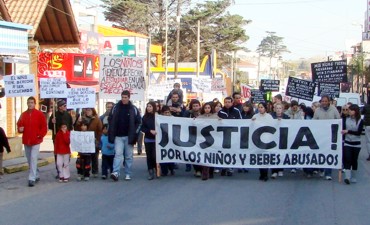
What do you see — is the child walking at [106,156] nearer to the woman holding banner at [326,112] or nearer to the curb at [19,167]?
the curb at [19,167]

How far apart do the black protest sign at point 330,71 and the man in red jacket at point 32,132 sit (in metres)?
13.4

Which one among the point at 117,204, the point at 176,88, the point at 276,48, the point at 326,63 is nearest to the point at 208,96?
the point at 326,63

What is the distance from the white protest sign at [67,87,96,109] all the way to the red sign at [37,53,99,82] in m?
11.6

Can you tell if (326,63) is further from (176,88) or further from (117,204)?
(117,204)

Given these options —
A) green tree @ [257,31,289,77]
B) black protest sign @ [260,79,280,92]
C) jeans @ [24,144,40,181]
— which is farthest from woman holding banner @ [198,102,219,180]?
green tree @ [257,31,289,77]

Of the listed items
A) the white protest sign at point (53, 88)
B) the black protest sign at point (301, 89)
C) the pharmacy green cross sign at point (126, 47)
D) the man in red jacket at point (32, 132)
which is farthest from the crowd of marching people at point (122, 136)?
the pharmacy green cross sign at point (126, 47)

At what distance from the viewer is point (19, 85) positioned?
14.4 metres

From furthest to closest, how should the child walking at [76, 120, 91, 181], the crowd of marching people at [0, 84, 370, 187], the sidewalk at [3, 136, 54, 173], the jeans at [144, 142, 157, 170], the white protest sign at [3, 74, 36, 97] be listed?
the sidewalk at [3, 136, 54, 173]
the white protest sign at [3, 74, 36, 97]
the jeans at [144, 142, 157, 170]
the child walking at [76, 120, 91, 181]
the crowd of marching people at [0, 84, 370, 187]

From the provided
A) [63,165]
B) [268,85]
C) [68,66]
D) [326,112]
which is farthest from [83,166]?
[268,85]

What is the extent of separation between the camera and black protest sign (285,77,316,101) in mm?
22000

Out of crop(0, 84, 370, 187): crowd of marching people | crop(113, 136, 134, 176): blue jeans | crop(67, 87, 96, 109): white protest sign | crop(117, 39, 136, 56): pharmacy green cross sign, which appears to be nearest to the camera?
crop(0, 84, 370, 187): crowd of marching people

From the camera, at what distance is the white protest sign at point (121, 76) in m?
17.1

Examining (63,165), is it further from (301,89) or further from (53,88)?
(301,89)

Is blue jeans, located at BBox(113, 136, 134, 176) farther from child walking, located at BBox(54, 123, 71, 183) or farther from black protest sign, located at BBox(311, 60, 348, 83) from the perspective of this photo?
black protest sign, located at BBox(311, 60, 348, 83)
